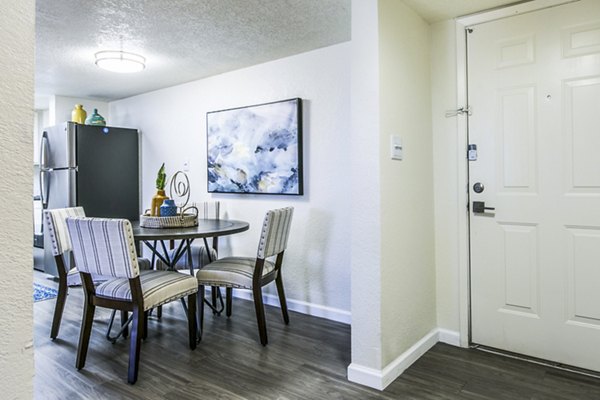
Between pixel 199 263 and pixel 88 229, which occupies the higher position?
pixel 88 229

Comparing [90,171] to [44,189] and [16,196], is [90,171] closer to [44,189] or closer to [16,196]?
[44,189]

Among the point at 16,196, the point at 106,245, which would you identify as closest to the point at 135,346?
the point at 106,245

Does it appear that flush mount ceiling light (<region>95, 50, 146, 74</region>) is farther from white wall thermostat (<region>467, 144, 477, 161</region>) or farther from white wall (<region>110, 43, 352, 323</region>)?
white wall thermostat (<region>467, 144, 477, 161</region>)

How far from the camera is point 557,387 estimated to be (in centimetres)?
201

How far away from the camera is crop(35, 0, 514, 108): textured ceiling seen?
93.7 inches

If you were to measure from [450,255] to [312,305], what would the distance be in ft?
4.05

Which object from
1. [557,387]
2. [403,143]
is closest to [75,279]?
[403,143]

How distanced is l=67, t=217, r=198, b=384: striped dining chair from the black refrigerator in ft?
7.54

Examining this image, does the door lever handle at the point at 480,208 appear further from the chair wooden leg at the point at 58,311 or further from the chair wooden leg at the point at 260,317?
the chair wooden leg at the point at 58,311

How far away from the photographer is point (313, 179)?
323 cm

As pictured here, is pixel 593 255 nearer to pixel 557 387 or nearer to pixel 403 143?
pixel 557 387

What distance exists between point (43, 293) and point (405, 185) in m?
3.64

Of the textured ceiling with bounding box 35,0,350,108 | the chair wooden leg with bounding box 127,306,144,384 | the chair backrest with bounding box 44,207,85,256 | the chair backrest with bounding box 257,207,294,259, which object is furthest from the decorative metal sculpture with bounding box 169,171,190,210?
the chair wooden leg with bounding box 127,306,144,384

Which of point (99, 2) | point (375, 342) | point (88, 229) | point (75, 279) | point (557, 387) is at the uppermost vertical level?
point (99, 2)
